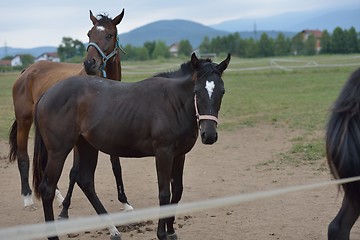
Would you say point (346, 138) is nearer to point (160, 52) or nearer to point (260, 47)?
point (260, 47)

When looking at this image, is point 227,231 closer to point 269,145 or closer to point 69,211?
point 69,211

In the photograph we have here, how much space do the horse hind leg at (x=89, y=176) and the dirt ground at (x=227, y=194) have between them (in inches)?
13.1

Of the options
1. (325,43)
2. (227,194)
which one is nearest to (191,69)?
(227,194)

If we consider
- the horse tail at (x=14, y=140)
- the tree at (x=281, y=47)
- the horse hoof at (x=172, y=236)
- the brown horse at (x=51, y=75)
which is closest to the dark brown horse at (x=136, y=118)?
the horse hoof at (x=172, y=236)

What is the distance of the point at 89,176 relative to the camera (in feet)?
18.2

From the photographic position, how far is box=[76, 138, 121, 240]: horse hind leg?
546 cm

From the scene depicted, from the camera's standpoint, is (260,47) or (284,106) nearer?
(284,106)

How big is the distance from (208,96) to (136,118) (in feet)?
2.65

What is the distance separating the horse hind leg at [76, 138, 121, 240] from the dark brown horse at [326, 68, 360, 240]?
8.59 feet

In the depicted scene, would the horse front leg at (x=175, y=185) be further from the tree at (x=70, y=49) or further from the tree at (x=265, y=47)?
the tree at (x=265, y=47)

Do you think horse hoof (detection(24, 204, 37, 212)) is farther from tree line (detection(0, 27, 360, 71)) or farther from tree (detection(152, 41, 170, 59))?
tree (detection(152, 41, 170, 59))

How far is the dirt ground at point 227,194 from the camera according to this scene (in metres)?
5.57

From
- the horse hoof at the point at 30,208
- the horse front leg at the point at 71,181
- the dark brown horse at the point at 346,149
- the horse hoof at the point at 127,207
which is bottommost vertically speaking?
the horse hoof at the point at 30,208

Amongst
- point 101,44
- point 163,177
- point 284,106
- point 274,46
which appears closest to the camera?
point 163,177
